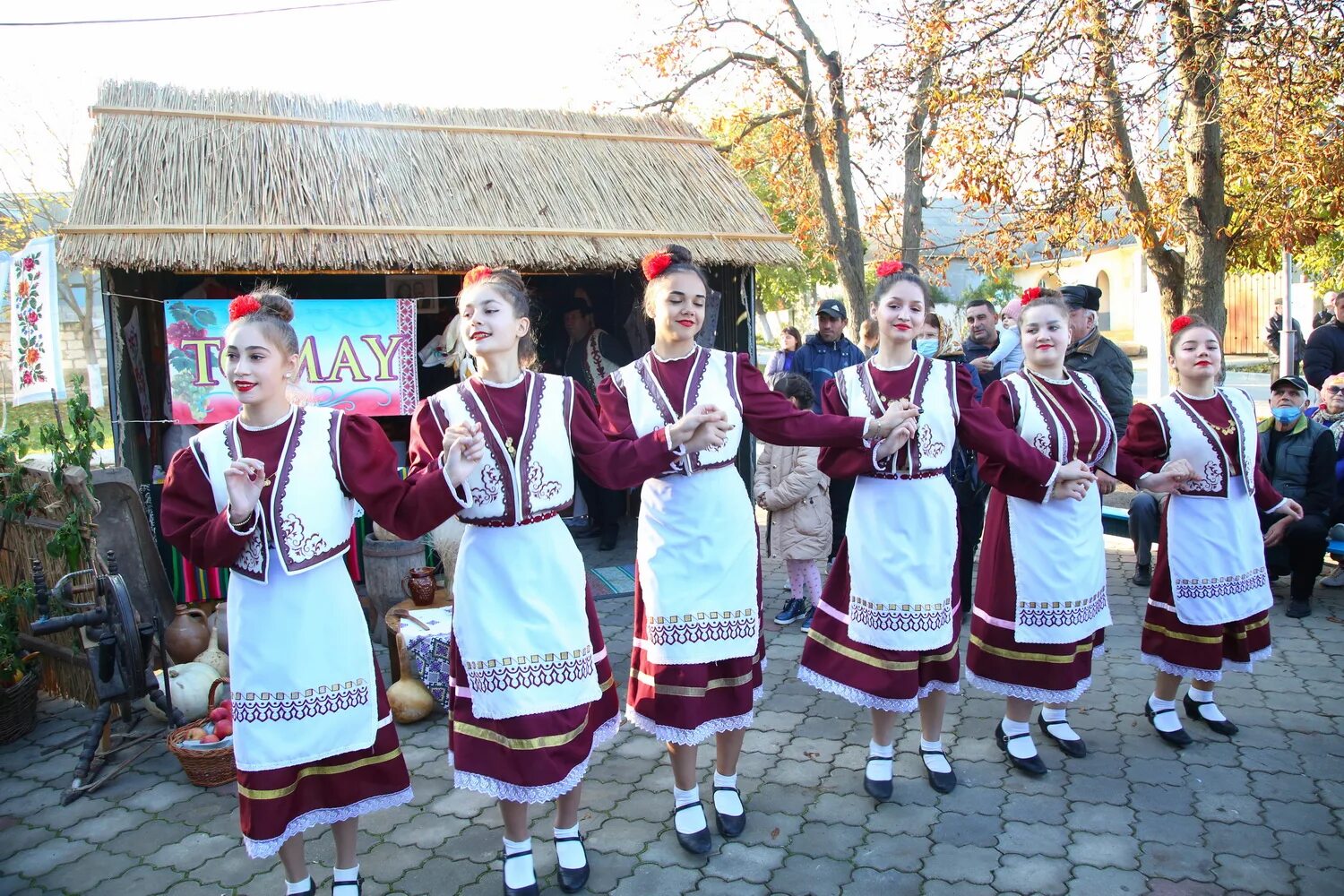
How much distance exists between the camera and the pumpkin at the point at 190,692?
14.6 ft

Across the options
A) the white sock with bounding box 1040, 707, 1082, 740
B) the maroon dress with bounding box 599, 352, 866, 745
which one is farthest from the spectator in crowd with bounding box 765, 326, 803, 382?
the maroon dress with bounding box 599, 352, 866, 745

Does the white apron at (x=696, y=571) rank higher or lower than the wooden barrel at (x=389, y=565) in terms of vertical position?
higher

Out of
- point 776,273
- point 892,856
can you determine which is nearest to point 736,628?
point 892,856

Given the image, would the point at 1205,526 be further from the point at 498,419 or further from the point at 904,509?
the point at 498,419

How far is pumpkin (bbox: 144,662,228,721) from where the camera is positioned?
446 cm

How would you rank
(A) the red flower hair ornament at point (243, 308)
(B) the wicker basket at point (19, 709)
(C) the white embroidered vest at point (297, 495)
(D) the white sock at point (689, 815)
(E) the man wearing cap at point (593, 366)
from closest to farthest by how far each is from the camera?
1. (C) the white embroidered vest at point (297, 495)
2. (A) the red flower hair ornament at point (243, 308)
3. (D) the white sock at point (689, 815)
4. (B) the wicker basket at point (19, 709)
5. (E) the man wearing cap at point (593, 366)

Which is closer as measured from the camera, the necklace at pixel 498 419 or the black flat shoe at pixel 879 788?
the necklace at pixel 498 419

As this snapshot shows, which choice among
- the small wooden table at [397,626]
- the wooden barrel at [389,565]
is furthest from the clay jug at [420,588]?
the wooden barrel at [389,565]

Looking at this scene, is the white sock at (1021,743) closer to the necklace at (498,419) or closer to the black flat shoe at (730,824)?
the black flat shoe at (730,824)

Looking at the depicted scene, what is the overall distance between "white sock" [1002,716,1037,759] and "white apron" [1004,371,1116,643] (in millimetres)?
414

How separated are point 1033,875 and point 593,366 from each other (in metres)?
5.51

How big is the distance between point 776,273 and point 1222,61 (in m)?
16.8

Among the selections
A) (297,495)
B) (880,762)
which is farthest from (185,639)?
(880,762)

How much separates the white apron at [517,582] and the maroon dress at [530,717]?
26 millimetres
